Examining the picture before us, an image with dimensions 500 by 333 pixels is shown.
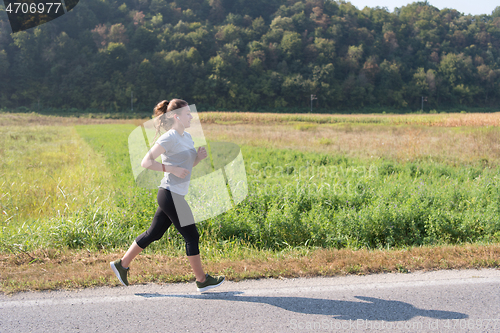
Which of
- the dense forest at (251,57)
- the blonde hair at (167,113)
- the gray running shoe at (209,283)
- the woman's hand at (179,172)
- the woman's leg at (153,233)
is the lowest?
the gray running shoe at (209,283)

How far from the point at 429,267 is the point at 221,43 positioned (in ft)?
299

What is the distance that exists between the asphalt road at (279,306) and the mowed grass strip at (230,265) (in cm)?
13

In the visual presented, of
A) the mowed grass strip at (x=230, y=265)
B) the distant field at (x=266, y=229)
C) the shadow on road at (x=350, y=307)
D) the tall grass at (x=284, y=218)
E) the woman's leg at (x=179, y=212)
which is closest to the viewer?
the shadow on road at (x=350, y=307)

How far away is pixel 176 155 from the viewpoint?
2922mm

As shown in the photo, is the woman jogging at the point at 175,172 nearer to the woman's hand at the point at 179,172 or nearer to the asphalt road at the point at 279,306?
the woman's hand at the point at 179,172

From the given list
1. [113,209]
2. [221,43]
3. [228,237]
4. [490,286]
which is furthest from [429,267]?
[221,43]

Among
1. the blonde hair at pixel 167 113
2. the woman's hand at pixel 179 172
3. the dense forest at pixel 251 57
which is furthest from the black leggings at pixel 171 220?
the dense forest at pixel 251 57

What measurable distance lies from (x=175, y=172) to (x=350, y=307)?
1988 millimetres

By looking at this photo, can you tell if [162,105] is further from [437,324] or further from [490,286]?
[490,286]

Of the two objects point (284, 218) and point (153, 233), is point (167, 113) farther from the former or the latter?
point (284, 218)

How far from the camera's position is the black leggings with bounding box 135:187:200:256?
2.94 metres

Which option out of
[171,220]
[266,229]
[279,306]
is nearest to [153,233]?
[171,220]

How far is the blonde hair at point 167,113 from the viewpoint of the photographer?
2965 mm

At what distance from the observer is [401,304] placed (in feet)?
9.22
